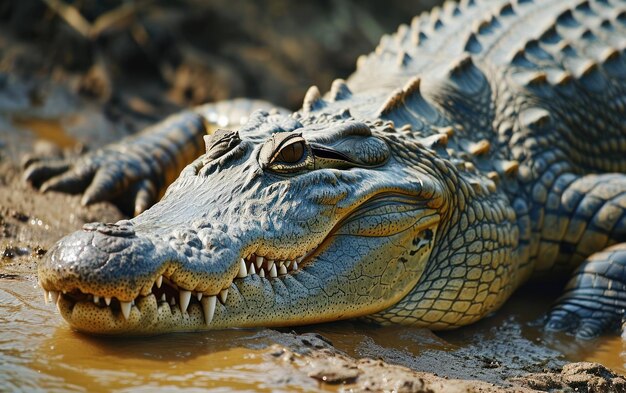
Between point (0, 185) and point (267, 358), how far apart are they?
344cm

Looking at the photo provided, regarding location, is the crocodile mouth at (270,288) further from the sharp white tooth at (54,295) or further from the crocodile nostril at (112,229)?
the crocodile nostril at (112,229)

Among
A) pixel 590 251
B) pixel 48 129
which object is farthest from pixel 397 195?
pixel 48 129

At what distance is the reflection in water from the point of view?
2711 millimetres

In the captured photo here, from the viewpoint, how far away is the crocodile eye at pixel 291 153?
11.6 ft

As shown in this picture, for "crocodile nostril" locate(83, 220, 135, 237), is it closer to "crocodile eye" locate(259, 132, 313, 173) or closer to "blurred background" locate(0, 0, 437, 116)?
"crocodile eye" locate(259, 132, 313, 173)

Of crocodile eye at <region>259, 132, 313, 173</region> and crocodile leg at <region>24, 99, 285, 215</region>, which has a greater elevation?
crocodile leg at <region>24, 99, 285, 215</region>

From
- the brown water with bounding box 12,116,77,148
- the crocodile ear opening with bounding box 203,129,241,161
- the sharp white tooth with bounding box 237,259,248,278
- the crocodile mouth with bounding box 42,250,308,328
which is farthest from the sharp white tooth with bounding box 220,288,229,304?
the brown water with bounding box 12,116,77,148

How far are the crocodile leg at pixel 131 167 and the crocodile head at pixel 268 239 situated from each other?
1825mm

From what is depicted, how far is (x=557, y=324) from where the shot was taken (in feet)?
14.5

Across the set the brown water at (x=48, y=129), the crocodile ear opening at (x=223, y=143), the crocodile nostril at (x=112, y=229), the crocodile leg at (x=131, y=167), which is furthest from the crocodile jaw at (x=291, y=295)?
the brown water at (x=48, y=129)

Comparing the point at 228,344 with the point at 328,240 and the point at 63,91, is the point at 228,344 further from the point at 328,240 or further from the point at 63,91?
the point at 63,91

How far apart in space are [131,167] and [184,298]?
2.95 m

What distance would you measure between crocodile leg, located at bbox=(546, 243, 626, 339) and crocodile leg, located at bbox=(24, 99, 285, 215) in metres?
2.28

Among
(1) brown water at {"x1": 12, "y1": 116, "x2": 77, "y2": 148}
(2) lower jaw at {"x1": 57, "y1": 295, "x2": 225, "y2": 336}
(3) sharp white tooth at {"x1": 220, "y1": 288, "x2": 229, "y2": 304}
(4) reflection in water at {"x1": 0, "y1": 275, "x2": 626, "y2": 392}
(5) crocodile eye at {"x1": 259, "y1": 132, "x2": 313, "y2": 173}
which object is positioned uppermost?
(1) brown water at {"x1": 12, "y1": 116, "x2": 77, "y2": 148}
